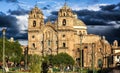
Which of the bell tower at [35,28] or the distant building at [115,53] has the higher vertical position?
the bell tower at [35,28]

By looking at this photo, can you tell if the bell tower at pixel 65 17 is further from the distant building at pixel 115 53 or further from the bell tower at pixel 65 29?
the distant building at pixel 115 53

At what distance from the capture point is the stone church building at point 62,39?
416ft

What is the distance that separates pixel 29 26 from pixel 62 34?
8.47 meters

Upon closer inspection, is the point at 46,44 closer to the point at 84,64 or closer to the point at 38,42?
the point at 38,42

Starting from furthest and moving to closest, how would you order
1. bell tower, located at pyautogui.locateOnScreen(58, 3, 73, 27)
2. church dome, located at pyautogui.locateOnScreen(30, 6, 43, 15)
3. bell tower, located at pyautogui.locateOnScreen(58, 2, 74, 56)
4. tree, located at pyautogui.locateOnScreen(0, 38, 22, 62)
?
church dome, located at pyautogui.locateOnScreen(30, 6, 43, 15)
bell tower, located at pyautogui.locateOnScreen(58, 3, 73, 27)
bell tower, located at pyautogui.locateOnScreen(58, 2, 74, 56)
tree, located at pyautogui.locateOnScreen(0, 38, 22, 62)

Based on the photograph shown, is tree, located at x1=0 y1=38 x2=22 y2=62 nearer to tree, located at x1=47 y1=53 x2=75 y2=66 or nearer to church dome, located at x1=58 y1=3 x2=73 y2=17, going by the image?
tree, located at x1=47 y1=53 x2=75 y2=66

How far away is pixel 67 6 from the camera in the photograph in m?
132

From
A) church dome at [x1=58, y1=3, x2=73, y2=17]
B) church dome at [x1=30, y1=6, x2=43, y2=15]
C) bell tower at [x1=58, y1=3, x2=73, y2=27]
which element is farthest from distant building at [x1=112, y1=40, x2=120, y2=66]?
church dome at [x1=30, y1=6, x2=43, y2=15]

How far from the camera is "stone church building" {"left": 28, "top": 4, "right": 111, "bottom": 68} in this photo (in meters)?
127

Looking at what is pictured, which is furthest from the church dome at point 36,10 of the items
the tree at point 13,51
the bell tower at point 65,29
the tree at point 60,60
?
the tree at point 60,60

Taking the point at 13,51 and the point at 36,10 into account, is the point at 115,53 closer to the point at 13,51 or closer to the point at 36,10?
the point at 13,51

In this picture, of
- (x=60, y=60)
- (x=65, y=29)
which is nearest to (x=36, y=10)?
(x=65, y=29)

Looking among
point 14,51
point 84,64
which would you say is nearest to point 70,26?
point 84,64

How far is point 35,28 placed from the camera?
435 feet
